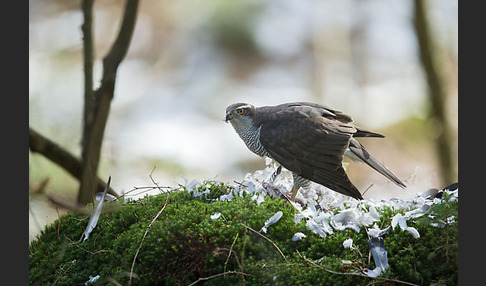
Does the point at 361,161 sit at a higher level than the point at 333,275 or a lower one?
higher

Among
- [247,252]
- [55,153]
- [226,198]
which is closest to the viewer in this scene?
[247,252]

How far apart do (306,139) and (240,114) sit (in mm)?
473

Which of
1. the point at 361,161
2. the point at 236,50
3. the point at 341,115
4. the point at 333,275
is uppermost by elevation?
the point at 236,50

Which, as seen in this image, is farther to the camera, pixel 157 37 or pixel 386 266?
pixel 157 37

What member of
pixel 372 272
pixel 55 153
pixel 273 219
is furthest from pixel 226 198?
pixel 55 153

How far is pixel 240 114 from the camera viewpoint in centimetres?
293

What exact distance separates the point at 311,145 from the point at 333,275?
35.2 inches

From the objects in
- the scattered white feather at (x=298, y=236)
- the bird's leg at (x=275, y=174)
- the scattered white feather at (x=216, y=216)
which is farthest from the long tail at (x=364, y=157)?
the scattered white feather at (x=216, y=216)

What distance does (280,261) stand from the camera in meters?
2.07

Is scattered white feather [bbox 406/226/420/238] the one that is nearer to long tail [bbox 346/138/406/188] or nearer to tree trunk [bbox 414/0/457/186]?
long tail [bbox 346/138/406/188]

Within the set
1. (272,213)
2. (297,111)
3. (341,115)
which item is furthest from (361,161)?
(272,213)

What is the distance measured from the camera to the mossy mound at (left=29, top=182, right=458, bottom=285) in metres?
2.00

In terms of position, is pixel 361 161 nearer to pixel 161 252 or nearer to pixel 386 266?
pixel 386 266

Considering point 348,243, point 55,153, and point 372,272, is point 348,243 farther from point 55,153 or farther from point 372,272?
point 55,153
